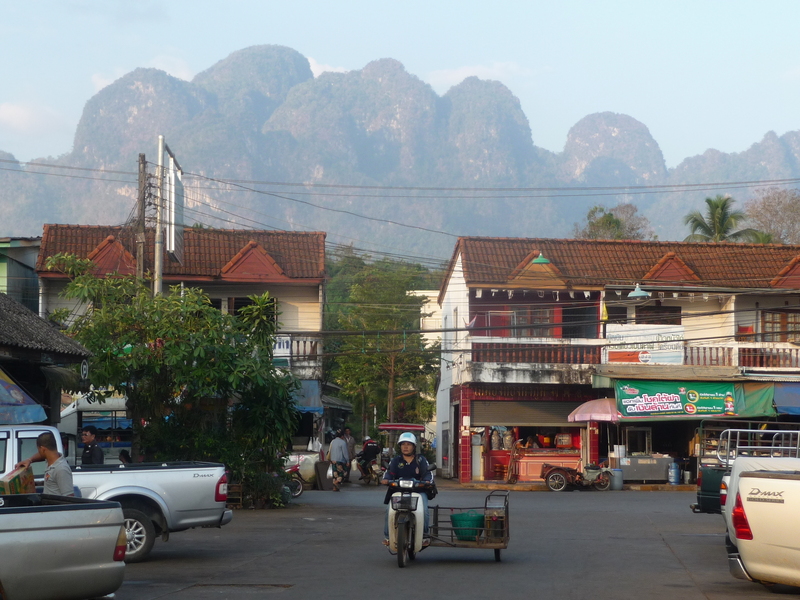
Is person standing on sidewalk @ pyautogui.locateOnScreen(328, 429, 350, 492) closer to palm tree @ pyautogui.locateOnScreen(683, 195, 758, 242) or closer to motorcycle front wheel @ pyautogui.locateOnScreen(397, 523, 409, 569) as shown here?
motorcycle front wheel @ pyautogui.locateOnScreen(397, 523, 409, 569)

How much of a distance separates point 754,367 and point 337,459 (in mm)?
14332

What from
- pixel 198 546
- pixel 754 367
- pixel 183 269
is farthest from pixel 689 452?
pixel 198 546

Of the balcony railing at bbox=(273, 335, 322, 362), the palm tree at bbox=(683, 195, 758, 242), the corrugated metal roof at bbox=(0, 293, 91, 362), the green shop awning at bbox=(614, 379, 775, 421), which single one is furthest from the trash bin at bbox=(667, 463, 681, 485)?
the corrugated metal roof at bbox=(0, 293, 91, 362)

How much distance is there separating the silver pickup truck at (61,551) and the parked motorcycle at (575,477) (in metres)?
24.0

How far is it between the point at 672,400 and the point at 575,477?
414cm

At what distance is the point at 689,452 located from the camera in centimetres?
3322

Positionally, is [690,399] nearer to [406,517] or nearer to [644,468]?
[644,468]

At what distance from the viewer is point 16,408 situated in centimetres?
1564

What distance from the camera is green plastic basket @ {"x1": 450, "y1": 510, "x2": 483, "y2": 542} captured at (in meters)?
12.2

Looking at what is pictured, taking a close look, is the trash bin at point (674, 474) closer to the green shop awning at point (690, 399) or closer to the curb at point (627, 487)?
the curb at point (627, 487)

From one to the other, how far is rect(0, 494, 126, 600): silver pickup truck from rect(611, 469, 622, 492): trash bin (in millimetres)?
25164

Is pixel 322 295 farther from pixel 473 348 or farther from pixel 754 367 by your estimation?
pixel 754 367

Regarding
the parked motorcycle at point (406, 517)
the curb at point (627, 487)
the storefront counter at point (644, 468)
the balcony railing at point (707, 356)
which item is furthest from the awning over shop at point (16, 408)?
the balcony railing at point (707, 356)

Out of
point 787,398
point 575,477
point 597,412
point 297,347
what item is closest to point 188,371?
point 297,347
